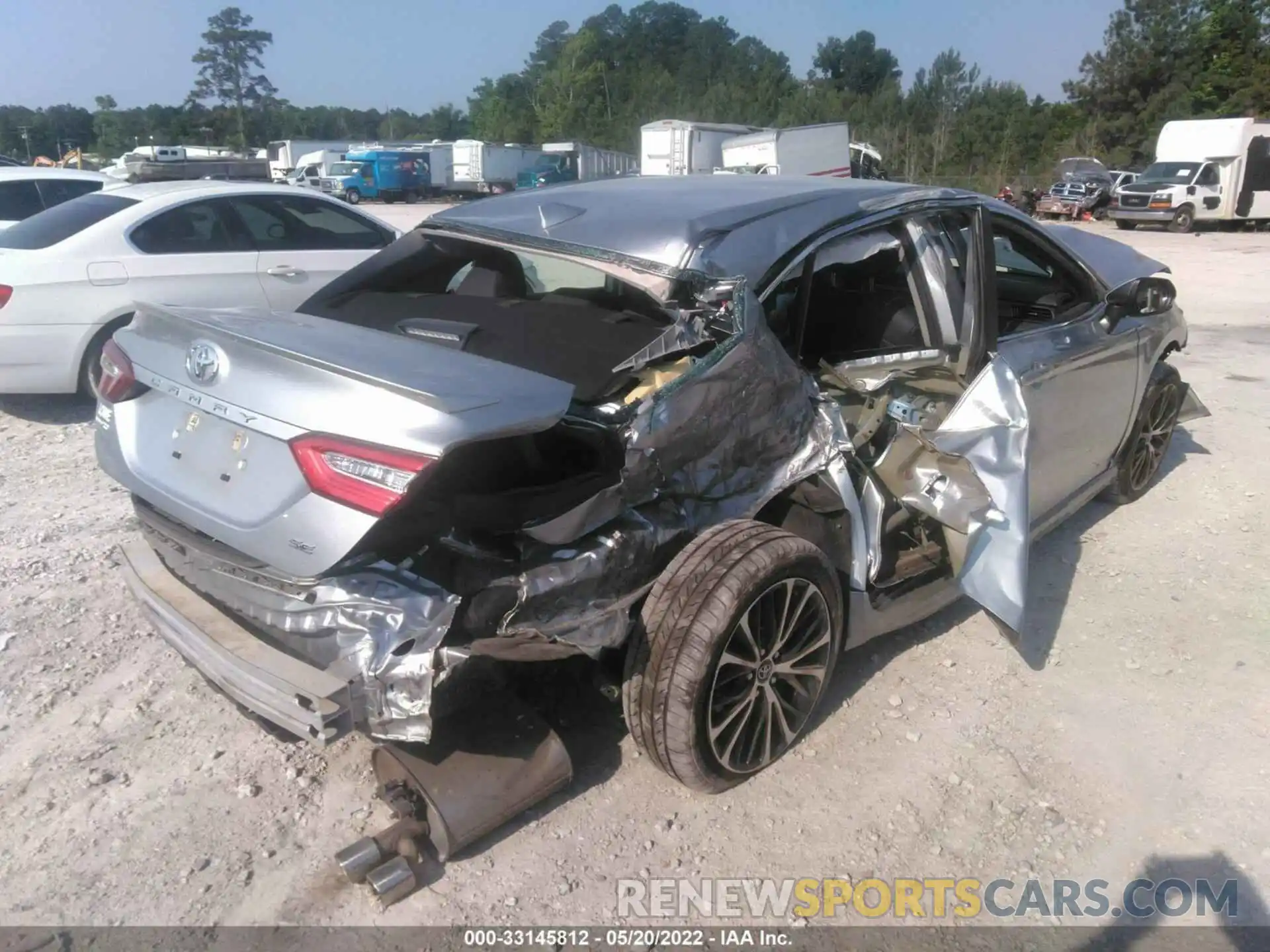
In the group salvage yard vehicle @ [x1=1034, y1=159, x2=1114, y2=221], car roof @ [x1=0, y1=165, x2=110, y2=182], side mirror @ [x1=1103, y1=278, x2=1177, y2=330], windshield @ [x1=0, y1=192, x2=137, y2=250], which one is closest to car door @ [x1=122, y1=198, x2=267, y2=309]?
windshield @ [x1=0, y1=192, x2=137, y2=250]

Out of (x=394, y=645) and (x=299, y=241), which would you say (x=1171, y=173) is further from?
(x=394, y=645)

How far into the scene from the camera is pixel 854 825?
2.89 metres

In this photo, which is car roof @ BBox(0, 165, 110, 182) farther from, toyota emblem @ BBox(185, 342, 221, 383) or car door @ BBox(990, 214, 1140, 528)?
car door @ BBox(990, 214, 1140, 528)

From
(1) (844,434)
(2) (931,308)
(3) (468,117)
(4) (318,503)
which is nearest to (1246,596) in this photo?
(2) (931,308)

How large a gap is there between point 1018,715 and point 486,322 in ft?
7.73

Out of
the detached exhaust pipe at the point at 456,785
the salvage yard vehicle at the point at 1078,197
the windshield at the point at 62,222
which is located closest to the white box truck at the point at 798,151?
the salvage yard vehicle at the point at 1078,197

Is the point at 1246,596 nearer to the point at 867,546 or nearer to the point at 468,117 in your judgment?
the point at 867,546

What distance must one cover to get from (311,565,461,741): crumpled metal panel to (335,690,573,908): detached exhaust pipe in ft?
1.11

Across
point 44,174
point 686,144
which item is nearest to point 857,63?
point 686,144

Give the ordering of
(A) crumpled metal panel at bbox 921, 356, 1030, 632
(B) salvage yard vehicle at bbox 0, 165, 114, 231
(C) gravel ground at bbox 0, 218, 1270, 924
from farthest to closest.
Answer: (B) salvage yard vehicle at bbox 0, 165, 114, 231
(A) crumpled metal panel at bbox 921, 356, 1030, 632
(C) gravel ground at bbox 0, 218, 1270, 924

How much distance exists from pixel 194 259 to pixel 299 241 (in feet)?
2.72

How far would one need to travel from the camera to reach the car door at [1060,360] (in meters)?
3.81

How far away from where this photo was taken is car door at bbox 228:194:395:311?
7207mm

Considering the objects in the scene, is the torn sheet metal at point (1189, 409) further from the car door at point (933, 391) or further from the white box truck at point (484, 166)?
the white box truck at point (484, 166)
